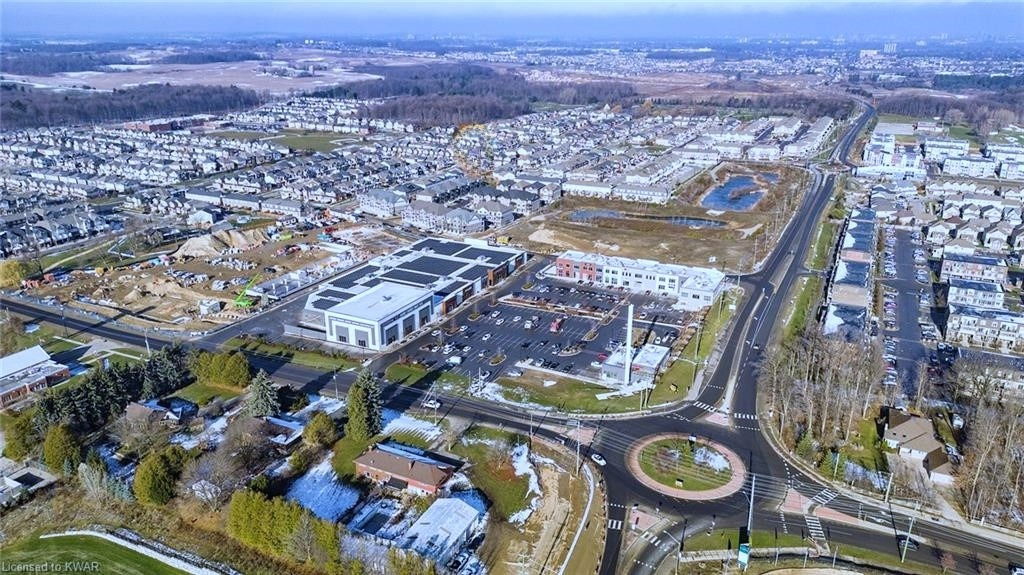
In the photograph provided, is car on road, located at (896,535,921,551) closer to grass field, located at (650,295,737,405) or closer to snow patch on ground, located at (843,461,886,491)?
snow patch on ground, located at (843,461,886,491)

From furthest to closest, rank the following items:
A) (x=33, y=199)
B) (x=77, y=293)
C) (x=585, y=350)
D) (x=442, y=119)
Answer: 1. (x=442, y=119)
2. (x=33, y=199)
3. (x=77, y=293)
4. (x=585, y=350)

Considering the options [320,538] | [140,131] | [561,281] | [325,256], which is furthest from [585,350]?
[140,131]

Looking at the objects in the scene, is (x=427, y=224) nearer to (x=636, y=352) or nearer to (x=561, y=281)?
(x=561, y=281)

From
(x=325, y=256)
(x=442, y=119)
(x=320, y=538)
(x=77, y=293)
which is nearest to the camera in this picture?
(x=320, y=538)

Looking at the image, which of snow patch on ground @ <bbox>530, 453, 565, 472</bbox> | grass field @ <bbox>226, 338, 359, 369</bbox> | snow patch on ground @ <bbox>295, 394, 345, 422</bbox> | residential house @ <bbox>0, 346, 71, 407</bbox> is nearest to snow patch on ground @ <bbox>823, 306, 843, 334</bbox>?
snow patch on ground @ <bbox>530, 453, 565, 472</bbox>

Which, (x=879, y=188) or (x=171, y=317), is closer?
(x=171, y=317)

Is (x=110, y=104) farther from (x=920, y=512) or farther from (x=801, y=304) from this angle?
(x=920, y=512)

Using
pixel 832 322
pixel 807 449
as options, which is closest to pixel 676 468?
pixel 807 449

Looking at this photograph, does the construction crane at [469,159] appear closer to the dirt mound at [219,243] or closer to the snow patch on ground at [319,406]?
the dirt mound at [219,243]
